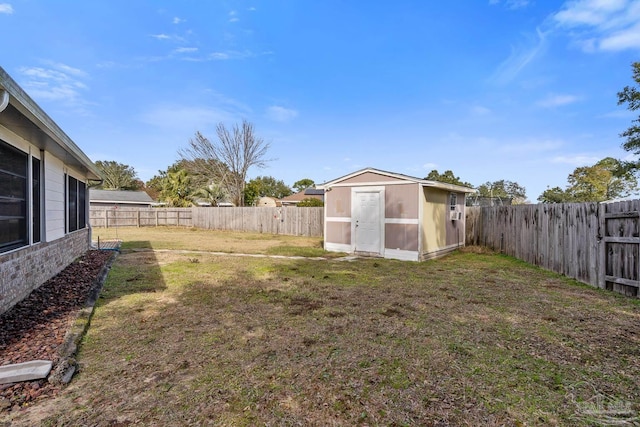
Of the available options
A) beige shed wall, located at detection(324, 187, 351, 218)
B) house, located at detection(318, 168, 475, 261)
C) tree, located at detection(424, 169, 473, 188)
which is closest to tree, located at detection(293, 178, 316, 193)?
tree, located at detection(424, 169, 473, 188)

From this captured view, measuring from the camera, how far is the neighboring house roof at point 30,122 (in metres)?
2.93

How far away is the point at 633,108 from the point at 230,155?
2799cm

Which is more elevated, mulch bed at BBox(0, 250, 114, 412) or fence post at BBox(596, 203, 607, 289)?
fence post at BBox(596, 203, 607, 289)

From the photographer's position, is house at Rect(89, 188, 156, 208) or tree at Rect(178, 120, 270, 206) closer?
tree at Rect(178, 120, 270, 206)

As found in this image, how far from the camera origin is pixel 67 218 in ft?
24.7

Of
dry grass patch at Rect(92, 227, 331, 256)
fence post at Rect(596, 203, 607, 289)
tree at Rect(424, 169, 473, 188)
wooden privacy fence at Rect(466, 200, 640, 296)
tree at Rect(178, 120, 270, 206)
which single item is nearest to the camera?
wooden privacy fence at Rect(466, 200, 640, 296)

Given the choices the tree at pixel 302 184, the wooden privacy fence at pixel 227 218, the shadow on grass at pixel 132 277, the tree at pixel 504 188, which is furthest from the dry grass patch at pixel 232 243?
the tree at pixel 504 188

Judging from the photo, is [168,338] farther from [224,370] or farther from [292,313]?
[292,313]

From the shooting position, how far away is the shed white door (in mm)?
9859

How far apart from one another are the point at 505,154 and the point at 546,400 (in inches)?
705

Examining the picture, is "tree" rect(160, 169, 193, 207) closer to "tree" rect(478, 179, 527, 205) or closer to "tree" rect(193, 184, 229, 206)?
"tree" rect(193, 184, 229, 206)

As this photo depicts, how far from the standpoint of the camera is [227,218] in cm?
2050

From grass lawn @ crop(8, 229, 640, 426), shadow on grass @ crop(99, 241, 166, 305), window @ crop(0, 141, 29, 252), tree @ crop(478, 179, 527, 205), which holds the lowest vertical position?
grass lawn @ crop(8, 229, 640, 426)

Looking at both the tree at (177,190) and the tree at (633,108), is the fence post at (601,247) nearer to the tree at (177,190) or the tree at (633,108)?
the tree at (633,108)
